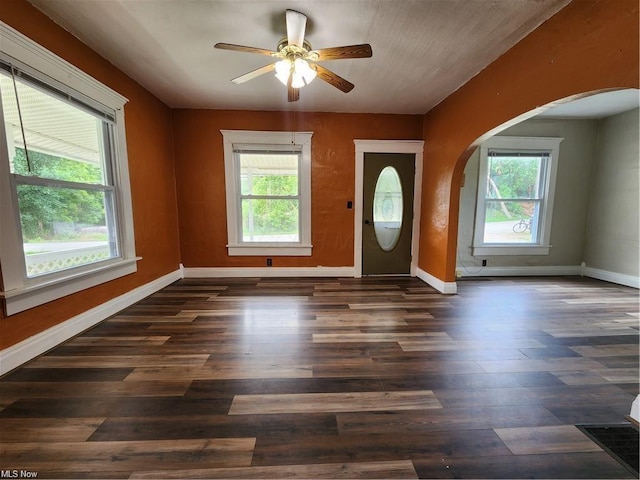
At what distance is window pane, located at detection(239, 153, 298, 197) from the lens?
380cm

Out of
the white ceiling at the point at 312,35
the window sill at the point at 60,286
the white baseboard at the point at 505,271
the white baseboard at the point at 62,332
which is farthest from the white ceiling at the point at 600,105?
the white baseboard at the point at 62,332

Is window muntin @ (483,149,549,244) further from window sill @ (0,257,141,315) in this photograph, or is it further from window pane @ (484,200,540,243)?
window sill @ (0,257,141,315)

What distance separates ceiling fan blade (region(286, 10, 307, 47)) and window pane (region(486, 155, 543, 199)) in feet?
11.9

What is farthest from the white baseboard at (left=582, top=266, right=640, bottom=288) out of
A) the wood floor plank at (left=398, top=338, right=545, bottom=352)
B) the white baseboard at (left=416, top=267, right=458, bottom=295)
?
the wood floor plank at (left=398, top=338, right=545, bottom=352)

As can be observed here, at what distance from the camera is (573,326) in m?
2.33

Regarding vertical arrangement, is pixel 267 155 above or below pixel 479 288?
above

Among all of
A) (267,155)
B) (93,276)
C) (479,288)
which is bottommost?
(479,288)

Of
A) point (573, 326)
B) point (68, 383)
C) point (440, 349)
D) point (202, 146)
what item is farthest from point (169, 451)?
point (202, 146)

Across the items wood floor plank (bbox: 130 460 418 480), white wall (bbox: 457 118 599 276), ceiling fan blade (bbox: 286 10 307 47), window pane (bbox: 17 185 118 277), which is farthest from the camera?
white wall (bbox: 457 118 599 276)

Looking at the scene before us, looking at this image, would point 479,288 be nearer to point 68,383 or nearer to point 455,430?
point 455,430

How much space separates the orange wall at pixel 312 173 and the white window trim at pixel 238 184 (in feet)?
0.27

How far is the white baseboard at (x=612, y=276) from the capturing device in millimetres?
3529

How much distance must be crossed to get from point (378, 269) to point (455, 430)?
2.89 metres

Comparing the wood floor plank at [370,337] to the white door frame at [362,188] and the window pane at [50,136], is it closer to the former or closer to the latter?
the white door frame at [362,188]
